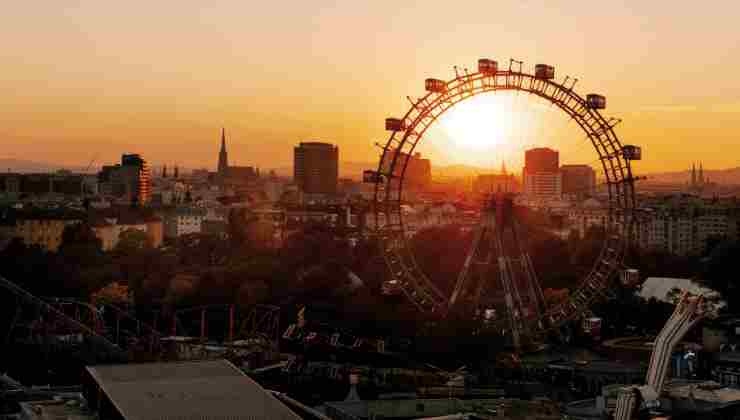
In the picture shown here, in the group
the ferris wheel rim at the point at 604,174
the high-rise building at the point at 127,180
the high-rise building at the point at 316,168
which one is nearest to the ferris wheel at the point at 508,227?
the ferris wheel rim at the point at 604,174

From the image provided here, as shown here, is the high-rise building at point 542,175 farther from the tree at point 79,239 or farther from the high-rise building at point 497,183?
the tree at point 79,239

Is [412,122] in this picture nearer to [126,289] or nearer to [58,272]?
[126,289]

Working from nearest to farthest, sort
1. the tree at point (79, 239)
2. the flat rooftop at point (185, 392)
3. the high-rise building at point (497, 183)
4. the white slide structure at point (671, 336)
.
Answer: the white slide structure at point (671, 336), the flat rooftop at point (185, 392), the high-rise building at point (497, 183), the tree at point (79, 239)

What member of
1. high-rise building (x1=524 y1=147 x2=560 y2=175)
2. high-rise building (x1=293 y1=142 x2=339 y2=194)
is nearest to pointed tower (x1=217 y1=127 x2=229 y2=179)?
high-rise building (x1=293 y1=142 x2=339 y2=194)

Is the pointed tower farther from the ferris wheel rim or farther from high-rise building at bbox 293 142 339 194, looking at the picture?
the ferris wheel rim

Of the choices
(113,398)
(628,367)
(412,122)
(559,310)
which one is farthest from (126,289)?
(113,398)

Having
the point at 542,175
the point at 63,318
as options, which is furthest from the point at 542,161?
the point at 63,318
